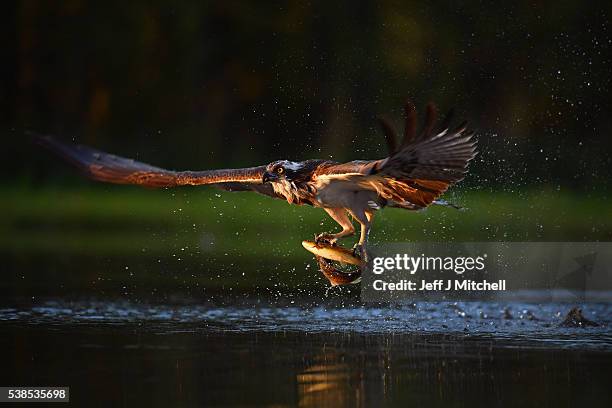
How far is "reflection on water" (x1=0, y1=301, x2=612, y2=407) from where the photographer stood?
9.90 m

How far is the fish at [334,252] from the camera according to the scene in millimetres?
12391

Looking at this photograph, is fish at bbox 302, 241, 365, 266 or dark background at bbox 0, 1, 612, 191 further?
dark background at bbox 0, 1, 612, 191

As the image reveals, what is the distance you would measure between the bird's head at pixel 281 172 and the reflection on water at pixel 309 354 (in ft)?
4.47

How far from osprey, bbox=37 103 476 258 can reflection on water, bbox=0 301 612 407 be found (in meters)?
1.06

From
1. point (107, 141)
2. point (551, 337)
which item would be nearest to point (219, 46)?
point (107, 141)

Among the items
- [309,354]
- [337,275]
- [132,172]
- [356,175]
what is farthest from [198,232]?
[309,354]

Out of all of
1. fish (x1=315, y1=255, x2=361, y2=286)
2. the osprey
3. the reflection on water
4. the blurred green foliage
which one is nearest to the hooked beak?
the osprey

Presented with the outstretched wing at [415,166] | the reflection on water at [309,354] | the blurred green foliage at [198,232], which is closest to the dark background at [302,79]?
the blurred green foliage at [198,232]

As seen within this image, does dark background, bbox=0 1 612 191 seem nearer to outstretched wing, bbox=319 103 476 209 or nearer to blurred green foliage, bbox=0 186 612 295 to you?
blurred green foliage, bbox=0 186 612 295

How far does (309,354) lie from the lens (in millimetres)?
11461

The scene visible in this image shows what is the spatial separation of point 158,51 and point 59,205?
8.79 m

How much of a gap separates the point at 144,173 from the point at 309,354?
9.32 ft

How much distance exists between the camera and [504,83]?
29.2 metres

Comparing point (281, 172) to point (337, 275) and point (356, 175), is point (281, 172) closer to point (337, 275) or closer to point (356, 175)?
point (356, 175)
